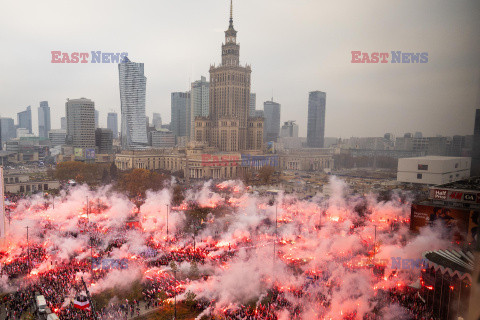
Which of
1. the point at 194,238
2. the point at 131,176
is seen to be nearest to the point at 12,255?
the point at 194,238

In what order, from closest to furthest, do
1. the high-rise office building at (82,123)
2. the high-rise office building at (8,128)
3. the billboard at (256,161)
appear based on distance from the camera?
1. the billboard at (256,161)
2. the high-rise office building at (82,123)
3. the high-rise office building at (8,128)

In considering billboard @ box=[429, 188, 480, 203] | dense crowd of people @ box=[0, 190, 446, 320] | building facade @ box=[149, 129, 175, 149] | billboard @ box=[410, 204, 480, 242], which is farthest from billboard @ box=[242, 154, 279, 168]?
building facade @ box=[149, 129, 175, 149]

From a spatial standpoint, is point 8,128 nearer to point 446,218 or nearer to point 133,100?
point 133,100

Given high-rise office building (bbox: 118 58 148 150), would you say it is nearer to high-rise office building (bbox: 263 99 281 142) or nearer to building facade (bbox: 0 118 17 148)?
high-rise office building (bbox: 263 99 281 142)

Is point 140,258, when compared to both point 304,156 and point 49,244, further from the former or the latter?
point 304,156

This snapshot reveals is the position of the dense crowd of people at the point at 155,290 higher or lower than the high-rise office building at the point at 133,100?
lower

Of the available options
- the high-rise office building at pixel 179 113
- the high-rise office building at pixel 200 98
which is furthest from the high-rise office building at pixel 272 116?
the high-rise office building at pixel 179 113

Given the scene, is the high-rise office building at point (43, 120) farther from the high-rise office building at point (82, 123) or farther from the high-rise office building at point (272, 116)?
the high-rise office building at point (272, 116)
